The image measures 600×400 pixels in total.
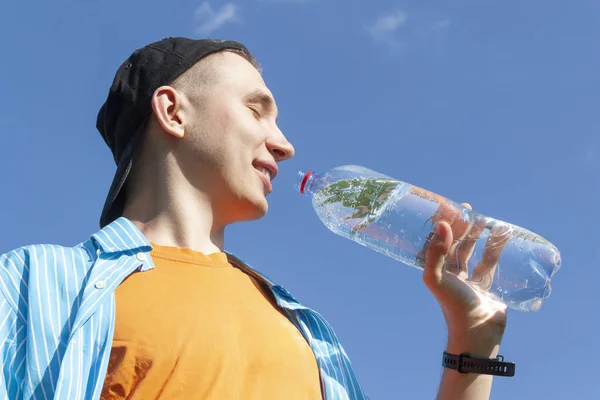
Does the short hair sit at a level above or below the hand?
above

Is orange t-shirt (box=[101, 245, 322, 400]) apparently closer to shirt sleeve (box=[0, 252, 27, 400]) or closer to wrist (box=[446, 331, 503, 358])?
shirt sleeve (box=[0, 252, 27, 400])

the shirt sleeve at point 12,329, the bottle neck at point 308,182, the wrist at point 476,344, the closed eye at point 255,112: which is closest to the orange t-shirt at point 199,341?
the shirt sleeve at point 12,329

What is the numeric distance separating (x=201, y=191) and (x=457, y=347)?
1516 millimetres

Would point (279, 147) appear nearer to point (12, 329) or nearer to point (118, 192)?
point (118, 192)

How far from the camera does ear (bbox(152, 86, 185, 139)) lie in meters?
4.10

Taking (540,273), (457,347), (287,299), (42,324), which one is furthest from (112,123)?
(540,273)

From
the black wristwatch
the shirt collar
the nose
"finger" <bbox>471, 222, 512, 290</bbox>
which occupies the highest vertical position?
the nose

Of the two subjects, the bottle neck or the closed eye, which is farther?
the bottle neck

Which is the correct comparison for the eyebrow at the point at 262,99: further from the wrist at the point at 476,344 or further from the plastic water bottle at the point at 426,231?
the wrist at the point at 476,344

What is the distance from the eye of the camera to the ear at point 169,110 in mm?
4102

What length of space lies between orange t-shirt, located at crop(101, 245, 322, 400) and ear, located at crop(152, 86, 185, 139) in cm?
77

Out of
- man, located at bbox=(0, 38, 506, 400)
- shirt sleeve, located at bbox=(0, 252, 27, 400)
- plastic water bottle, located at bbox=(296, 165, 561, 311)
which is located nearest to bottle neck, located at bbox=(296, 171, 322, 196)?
plastic water bottle, located at bbox=(296, 165, 561, 311)

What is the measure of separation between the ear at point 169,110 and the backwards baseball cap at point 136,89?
0.07 meters

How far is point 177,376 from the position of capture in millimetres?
2994
